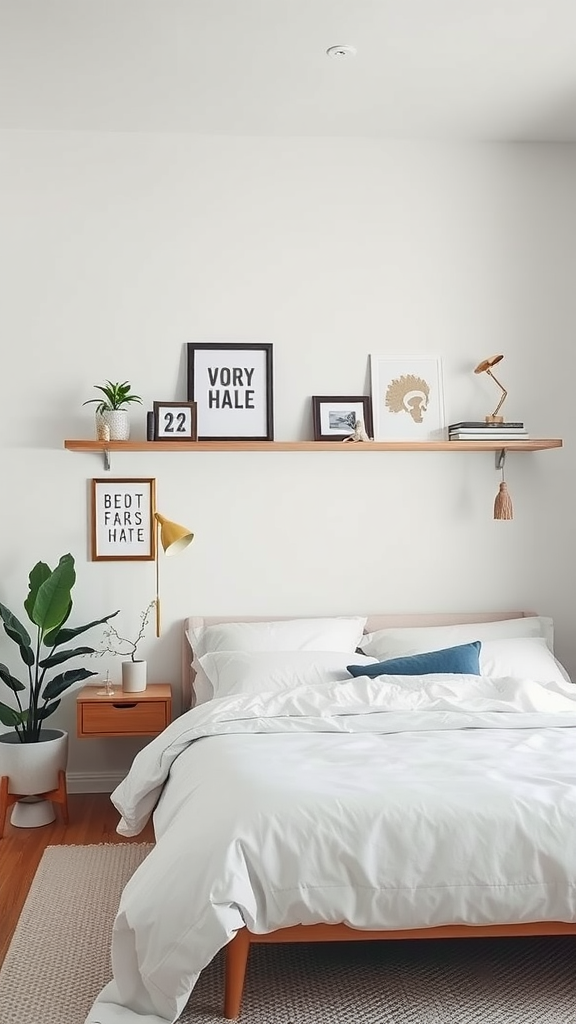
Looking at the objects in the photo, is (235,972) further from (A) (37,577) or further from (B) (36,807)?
(A) (37,577)

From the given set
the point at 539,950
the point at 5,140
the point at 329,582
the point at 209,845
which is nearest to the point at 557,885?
the point at 539,950

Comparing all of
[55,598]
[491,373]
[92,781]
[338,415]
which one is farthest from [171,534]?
A: [491,373]

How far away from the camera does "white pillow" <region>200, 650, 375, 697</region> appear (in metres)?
3.82

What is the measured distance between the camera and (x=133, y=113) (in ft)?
13.7

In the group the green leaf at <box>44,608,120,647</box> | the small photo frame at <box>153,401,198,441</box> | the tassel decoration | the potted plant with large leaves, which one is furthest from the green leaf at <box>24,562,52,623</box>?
the tassel decoration

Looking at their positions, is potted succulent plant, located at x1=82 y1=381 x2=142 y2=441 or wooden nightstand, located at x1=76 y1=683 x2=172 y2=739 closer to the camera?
wooden nightstand, located at x1=76 y1=683 x2=172 y2=739

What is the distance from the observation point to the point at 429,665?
375cm

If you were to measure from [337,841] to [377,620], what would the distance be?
2.11 meters

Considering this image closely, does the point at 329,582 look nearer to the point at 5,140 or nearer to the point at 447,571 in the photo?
the point at 447,571

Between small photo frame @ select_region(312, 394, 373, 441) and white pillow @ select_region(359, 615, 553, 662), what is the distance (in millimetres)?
899

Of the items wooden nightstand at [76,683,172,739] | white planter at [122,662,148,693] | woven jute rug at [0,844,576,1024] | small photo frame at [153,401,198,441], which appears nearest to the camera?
woven jute rug at [0,844,576,1024]

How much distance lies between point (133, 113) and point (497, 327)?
1.87m

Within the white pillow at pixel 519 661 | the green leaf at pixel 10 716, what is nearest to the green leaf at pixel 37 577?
the green leaf at pixel 10 716

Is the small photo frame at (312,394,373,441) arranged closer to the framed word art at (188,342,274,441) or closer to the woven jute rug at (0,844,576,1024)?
Answer: the framed word art at (188,342,274,441)
